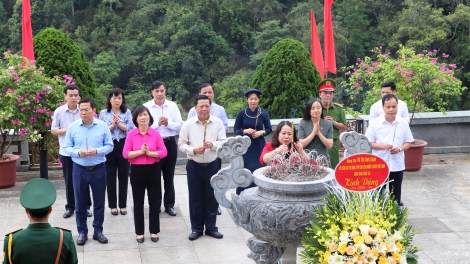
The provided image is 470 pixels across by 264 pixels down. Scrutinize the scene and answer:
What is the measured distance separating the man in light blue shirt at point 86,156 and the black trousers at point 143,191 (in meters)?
0.29

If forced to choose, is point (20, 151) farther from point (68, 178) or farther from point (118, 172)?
point (118, 172)

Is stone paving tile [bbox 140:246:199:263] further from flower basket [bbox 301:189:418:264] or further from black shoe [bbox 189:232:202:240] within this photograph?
flower basket [bbox 301:189:418:264]

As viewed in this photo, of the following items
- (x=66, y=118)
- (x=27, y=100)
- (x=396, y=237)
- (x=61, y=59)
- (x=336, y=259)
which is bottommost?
(x=336, y=259)

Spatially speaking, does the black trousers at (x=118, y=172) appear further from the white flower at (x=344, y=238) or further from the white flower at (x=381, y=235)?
the white flower at (x=381, y=235)

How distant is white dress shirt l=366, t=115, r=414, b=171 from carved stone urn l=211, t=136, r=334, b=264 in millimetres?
1623

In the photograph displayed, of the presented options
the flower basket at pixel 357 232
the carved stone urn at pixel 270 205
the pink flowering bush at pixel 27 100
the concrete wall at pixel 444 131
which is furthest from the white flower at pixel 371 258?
the concrete wall at pixel 444 131

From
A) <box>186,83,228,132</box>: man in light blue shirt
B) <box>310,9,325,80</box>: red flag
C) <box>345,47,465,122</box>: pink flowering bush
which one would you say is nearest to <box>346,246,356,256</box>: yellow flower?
<box>186,83,228,132</box>: man in light blue shirt

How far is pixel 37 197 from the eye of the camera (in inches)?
126

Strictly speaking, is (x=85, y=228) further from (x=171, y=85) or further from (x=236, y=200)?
(x=171, y=85)

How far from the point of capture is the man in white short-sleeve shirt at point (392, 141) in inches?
232

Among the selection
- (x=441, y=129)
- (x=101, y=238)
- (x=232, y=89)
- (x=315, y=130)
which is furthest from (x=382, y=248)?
(x=232, y=89)

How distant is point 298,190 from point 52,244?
1.68 m

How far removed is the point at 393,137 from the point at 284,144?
1458 mm

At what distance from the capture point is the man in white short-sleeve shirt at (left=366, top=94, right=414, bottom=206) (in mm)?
5895
